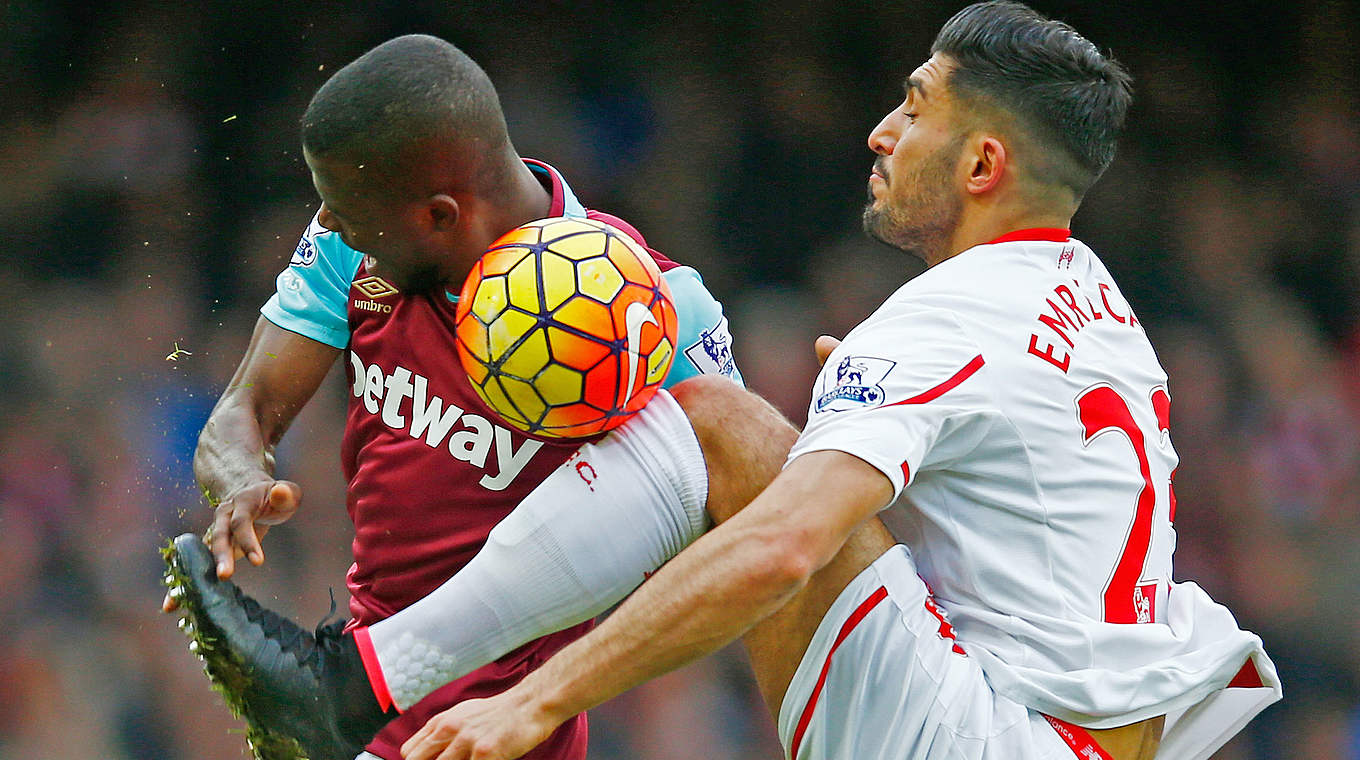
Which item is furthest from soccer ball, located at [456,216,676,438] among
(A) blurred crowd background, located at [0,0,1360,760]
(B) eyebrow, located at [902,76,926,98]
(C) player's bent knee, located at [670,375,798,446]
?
(A) blurred crowd background, located at [0,0,1360,760]

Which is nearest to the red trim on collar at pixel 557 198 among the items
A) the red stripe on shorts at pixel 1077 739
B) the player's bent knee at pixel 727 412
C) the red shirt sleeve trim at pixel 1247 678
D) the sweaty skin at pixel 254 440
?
the player's bent knee at pixel 727 412

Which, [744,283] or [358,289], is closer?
[358,289]

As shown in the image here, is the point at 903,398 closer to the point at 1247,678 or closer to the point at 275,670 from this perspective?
the point at 1247,678

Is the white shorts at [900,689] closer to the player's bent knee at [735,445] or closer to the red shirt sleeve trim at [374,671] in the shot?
the player's bent knee at [735,445]

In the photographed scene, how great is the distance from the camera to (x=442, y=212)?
248 cm

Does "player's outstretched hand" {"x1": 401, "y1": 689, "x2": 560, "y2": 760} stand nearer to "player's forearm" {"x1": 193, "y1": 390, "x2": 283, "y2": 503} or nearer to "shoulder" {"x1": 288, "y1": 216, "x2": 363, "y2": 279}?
"player's forearm" {"x1": 193, "y1": 390, "x2": 283, "y2": 503}

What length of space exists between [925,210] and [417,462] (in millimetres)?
1115

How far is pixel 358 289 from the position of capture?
110 inches

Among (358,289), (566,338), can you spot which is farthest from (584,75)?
(566,338)

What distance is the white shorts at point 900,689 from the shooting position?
91.5 inches

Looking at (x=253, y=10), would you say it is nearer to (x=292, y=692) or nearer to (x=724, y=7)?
(x=724, y=7)

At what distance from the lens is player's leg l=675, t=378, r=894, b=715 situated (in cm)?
232

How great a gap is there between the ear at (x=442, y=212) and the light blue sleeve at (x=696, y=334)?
1.40 feet

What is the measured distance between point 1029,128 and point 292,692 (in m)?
1.70
